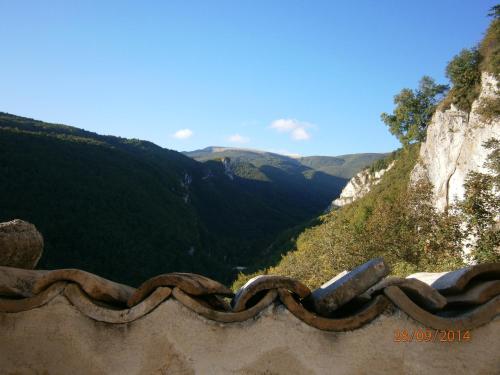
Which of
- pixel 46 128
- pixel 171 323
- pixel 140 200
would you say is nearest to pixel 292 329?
pixel 171 323

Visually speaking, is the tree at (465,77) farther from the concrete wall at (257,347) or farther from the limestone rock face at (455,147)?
the concrete wall at (257,347)

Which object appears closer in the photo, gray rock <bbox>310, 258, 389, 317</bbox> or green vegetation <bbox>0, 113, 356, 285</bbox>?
gray rock <bbox>310, 258, 389, 317</bbox>

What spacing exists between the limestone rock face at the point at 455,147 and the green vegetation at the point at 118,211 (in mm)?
44071

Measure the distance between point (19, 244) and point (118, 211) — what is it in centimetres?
7302

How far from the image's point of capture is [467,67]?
3036cm

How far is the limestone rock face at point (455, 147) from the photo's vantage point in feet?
82.5

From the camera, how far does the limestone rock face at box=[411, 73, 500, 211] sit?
82.5ft

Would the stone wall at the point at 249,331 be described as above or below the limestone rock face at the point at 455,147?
below
